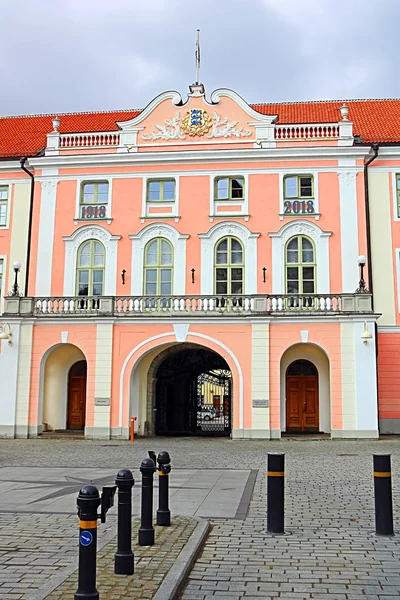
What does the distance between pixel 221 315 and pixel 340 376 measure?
4982 millimetres

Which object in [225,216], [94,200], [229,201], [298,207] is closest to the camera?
[298,207]

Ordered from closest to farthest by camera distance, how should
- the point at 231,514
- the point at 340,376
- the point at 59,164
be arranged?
the point at 231,514, the point at 340,376, the point at 59,164

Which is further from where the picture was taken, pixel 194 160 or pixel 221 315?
pixel 194 160

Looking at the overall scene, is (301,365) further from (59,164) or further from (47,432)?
(59,164)

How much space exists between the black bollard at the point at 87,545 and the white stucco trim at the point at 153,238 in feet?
75.2

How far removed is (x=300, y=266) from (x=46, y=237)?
11108 millimetres

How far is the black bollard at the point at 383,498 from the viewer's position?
8438 millimetres

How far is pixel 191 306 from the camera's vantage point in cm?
2633

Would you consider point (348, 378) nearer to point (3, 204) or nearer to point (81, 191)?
point (81, 191)

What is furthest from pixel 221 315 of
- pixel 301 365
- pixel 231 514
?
pixel 231 514

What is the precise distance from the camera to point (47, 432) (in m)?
27.6

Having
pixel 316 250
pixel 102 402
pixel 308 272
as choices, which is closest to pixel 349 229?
pixel 316 250

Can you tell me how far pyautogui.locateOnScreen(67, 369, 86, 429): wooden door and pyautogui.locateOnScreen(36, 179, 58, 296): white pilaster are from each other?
13.5 ft

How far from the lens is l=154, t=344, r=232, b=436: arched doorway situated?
2927cm
